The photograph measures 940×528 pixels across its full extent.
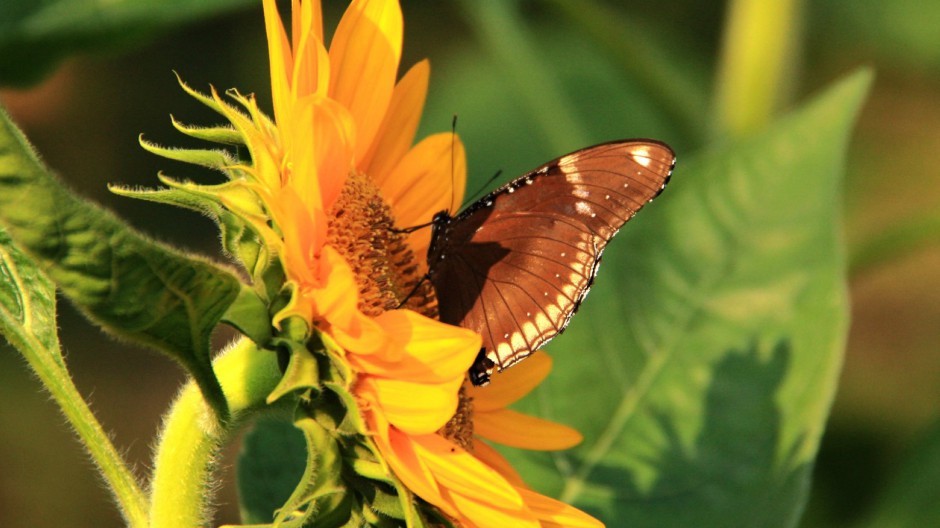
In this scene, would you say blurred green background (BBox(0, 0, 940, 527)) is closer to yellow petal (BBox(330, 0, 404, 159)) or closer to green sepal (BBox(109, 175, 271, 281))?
yellow petal (BBox(330, 0, 404, 159))

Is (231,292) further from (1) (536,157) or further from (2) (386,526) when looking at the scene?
(1) (536,157)

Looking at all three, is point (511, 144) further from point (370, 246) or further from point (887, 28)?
point (370, 246)

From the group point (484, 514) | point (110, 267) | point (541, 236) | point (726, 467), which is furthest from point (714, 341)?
point (110, 267)

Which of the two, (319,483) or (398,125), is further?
(398,125)

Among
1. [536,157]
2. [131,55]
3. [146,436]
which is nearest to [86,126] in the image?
[131,55]

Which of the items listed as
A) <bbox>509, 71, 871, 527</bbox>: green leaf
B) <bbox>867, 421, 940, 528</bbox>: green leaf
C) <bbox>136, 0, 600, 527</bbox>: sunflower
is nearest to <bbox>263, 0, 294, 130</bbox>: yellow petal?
<bbox>136, 0, 600, 527</bbox>: sunflower
